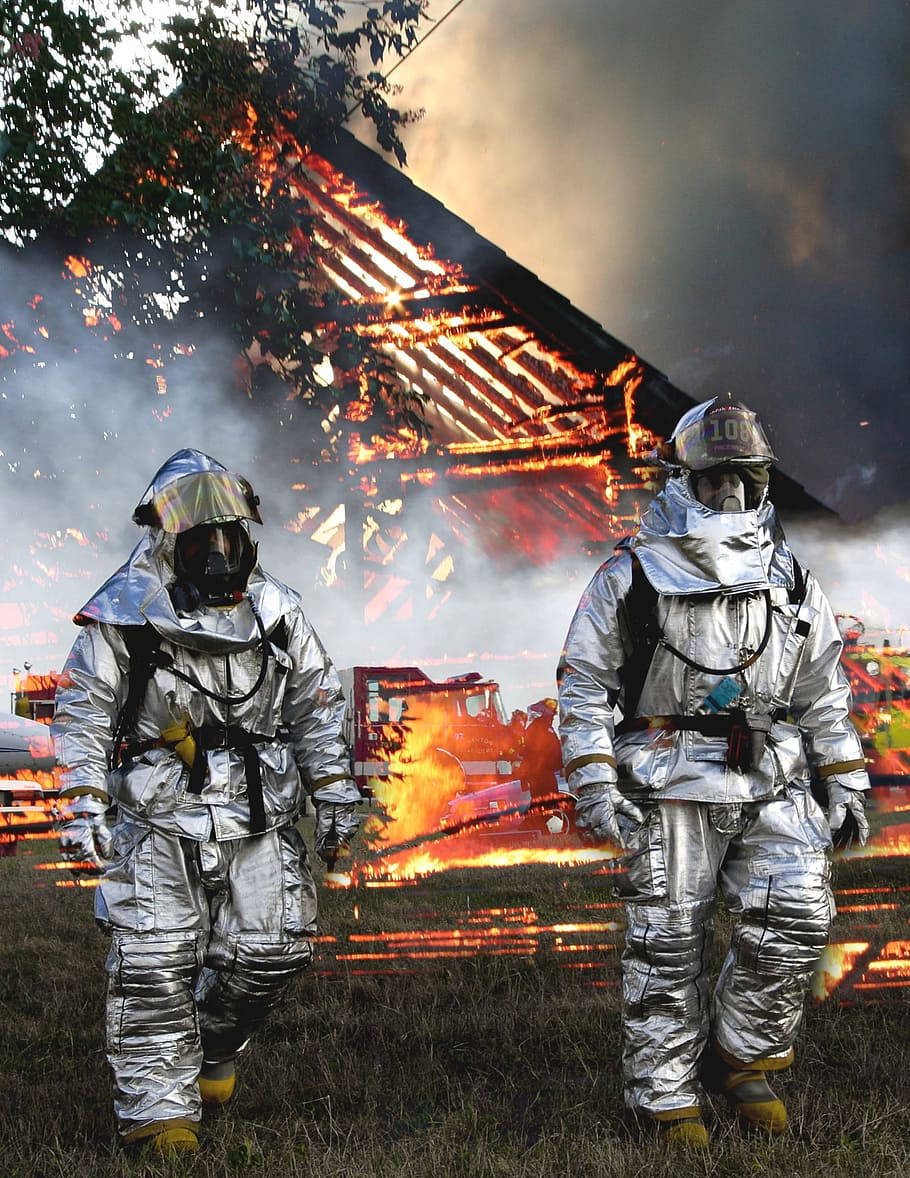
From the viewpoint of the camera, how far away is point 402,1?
7660mm

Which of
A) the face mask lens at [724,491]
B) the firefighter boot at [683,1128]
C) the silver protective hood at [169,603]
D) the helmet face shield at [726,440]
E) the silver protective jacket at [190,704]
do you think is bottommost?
the firefighter boot at [683,1128]

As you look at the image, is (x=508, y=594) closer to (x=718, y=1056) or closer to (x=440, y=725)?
(x=440, y=725)

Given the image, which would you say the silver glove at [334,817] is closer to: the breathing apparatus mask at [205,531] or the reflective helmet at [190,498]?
the breathing apparatus mask at [205,531]

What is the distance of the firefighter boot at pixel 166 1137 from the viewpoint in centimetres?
297

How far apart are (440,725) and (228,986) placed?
9.34 m

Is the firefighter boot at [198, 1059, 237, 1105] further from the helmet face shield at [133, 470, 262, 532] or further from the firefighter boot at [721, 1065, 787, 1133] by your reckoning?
the helmet face shield at [133, 470, 262, 532]

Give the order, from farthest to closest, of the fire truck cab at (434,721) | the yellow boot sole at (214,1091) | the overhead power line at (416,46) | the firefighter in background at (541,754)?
the fire truck cab at (434,721)
the firefighter in background at (541,754)
the overhead power line at (416,46)
the yellow boot sole at (214,1091)

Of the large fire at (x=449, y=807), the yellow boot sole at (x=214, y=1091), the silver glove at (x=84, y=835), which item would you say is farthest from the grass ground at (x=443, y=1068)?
the large fire at (x=449, y=807)

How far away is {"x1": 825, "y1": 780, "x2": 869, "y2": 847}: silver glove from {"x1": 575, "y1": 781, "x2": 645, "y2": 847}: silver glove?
0.66 m

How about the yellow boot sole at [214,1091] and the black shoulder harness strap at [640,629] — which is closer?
the black shoulder harness strap at [640,629]

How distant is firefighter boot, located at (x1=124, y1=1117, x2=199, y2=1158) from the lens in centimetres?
297

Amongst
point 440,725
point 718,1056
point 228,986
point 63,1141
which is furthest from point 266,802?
point 440,725

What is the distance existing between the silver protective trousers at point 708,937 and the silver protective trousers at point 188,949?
1027mm

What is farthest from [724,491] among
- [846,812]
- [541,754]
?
[541,754]
